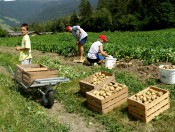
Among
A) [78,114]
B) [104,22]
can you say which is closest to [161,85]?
[78,114]

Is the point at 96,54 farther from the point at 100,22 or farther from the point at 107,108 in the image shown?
the point at 100,22

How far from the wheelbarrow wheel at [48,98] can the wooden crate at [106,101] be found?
106 centimetres

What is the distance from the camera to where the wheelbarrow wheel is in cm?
873

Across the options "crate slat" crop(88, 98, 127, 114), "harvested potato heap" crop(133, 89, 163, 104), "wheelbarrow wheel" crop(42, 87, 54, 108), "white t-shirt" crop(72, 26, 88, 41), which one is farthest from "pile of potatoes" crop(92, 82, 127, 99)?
"white t-shirt" crop(72, 26, 88, 41)

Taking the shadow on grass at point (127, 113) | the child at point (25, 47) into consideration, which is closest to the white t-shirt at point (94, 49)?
the child at point (25, 47)

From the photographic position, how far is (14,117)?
25.2 feet

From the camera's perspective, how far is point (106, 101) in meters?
8.22

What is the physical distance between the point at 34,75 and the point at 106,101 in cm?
245

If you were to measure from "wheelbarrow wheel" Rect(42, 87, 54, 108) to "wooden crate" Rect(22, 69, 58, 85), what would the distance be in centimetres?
59

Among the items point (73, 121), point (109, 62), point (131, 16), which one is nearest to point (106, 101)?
point (73, 121)

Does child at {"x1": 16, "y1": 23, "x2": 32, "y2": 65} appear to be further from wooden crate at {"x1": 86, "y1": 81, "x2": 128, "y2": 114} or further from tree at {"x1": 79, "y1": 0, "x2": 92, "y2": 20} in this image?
tree at {"x1": 79, "y1": 0, "x2": 92, "y2": 20}

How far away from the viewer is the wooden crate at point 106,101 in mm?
8180

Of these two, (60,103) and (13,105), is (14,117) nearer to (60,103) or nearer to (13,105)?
(13,105)

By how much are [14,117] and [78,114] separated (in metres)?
1.78
